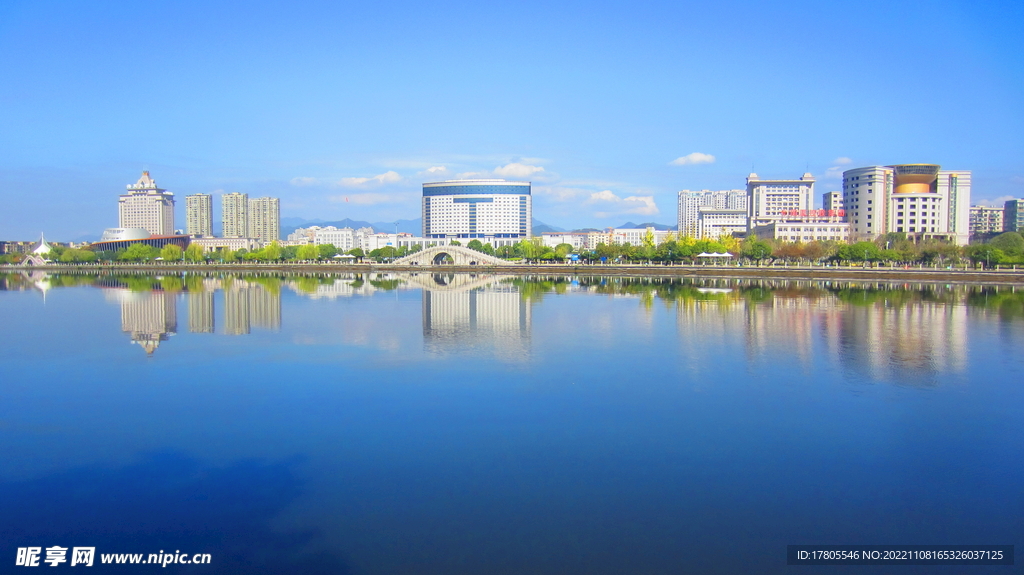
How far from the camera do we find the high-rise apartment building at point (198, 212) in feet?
391

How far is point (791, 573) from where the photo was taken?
4.57 m

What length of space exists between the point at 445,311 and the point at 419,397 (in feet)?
35.6

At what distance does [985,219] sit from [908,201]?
29137 mm

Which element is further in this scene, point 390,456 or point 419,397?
point 419,397

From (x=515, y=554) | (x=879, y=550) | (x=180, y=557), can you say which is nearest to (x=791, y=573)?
(x=879, y=550)

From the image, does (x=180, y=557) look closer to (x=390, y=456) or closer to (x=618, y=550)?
(x=390, y=456)

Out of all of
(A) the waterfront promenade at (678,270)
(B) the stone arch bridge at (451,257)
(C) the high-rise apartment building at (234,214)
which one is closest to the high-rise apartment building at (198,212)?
(C) the high-rise apartment building at (234,214)

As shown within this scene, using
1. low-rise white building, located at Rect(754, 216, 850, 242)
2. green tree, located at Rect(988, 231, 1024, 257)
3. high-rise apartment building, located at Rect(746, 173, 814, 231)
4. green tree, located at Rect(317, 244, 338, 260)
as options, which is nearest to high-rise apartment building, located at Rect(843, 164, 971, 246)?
low-rise white building, located at Rect(754, 216, 850, 242)

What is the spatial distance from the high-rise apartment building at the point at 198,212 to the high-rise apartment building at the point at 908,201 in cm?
10053

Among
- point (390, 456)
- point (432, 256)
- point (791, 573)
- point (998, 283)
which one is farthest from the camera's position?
point (432, 256)

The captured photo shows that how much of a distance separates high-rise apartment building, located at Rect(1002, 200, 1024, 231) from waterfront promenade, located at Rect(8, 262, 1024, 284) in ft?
133

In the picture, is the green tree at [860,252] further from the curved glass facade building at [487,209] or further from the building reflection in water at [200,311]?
the curved glass facade building at [487,209]

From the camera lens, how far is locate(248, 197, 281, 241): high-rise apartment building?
112438mm

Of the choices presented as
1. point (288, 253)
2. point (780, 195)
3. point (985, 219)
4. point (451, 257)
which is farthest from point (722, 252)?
point (985, 219)
